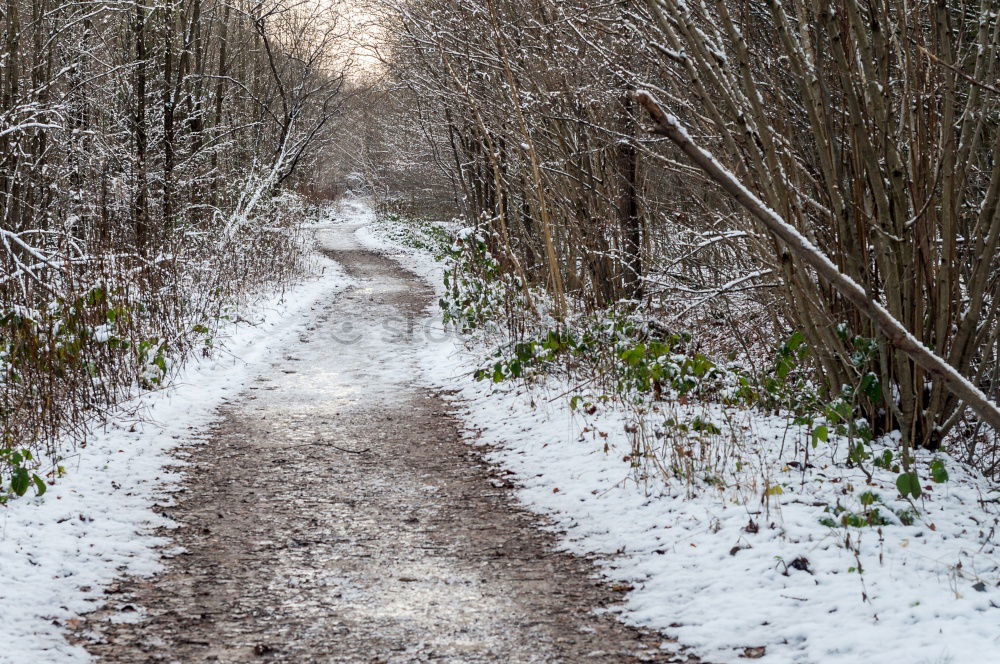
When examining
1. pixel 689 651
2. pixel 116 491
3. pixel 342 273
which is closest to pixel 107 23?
pixel 342 273

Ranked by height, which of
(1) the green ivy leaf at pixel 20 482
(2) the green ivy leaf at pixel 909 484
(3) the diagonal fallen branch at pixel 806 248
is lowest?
(1) the green ivy leaf at pixel 20 482

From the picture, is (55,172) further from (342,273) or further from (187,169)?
(342,273)

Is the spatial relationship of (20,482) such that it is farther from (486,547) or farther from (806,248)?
(806,248)

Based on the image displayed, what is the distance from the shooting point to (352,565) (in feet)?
14.3

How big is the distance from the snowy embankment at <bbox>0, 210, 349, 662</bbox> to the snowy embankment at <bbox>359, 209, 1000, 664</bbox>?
7.76 ft

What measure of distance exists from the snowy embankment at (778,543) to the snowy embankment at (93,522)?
2366mm

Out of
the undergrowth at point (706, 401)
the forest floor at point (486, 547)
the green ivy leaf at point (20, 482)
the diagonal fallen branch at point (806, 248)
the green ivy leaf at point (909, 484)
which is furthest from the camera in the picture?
the undergrowth at point (706, 401)

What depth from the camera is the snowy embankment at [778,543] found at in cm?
328

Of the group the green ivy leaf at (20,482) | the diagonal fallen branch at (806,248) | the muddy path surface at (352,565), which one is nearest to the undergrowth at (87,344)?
the green ivy leaf at (20,482)

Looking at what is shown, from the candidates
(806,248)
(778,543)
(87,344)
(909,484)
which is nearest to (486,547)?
(778,543)

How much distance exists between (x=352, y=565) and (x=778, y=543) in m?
2.15

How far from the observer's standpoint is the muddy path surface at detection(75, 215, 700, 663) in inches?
137

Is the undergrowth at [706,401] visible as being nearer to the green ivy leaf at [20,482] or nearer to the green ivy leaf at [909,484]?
the green ivy leaf at [909,484]

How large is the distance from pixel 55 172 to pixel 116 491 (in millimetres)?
8111
